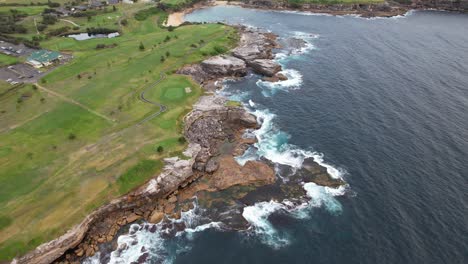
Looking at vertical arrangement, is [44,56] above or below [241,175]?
above

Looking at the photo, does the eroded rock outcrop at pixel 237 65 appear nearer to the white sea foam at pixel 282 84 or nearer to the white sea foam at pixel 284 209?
the white sea foam at pixel 282 84

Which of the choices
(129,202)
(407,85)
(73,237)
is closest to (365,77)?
(407,85)

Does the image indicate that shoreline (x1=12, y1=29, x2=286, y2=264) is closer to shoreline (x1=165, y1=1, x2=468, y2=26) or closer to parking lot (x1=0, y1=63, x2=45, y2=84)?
parking lot (x1=0, y1=63, x2=45, y2=84)

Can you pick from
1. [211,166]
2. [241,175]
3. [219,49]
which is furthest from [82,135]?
[219,49]

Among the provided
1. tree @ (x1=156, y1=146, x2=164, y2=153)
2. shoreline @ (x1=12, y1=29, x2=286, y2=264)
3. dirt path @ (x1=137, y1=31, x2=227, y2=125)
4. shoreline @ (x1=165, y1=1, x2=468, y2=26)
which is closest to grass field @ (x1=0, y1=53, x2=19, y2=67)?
dirt path @ (x1=137, y1=31, x2=227, y2=125)

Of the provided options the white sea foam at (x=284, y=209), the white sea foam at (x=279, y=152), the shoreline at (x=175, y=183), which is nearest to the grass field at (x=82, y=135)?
the shoreline at (x=175, y=183)

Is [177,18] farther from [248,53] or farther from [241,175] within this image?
[241,175]
